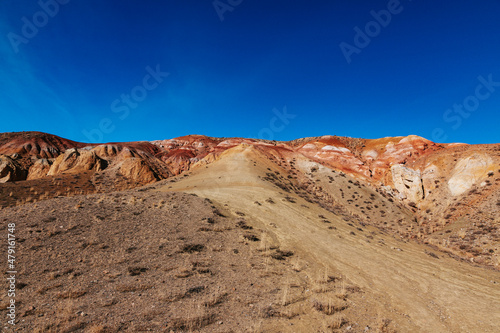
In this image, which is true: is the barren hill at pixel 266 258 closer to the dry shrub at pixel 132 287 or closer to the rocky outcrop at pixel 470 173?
the dry shrub at pixel 132 287

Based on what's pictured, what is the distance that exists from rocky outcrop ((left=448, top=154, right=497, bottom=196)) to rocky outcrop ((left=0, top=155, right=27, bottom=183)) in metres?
78.5

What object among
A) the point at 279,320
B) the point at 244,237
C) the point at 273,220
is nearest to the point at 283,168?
the point at 273,220

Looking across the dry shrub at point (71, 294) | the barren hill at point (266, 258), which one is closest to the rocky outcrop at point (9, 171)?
the barren hill at point (266, 258)

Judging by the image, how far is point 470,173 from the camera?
3247 centimetres

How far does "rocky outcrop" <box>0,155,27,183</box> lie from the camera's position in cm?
4162

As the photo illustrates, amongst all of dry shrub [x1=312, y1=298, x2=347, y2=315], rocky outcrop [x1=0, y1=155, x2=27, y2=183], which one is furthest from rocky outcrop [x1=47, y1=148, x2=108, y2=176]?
dry shrub [x1=312, y1=298, x2=347, y2=315]

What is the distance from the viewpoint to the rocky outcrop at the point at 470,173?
3136cm

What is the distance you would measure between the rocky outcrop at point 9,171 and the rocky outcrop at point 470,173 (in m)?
78.5

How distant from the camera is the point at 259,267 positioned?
11.3 metres

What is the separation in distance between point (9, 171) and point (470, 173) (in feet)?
267

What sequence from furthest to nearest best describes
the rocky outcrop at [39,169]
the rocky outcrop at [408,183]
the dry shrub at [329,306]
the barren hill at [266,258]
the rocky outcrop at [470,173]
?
the rocky outcrop at [39,169], the rocky outcrop at [408,183], the rocky outcrop at [470,173], the dry shrub at [329,306], the barren hill at [266,258]

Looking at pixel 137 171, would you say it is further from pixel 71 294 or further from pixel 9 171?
pixel 71 294

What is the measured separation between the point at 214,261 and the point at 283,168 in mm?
38404

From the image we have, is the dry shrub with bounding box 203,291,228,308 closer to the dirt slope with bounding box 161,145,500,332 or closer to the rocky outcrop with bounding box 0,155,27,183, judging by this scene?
the dirt slope with bounding box 161,145,500,332
